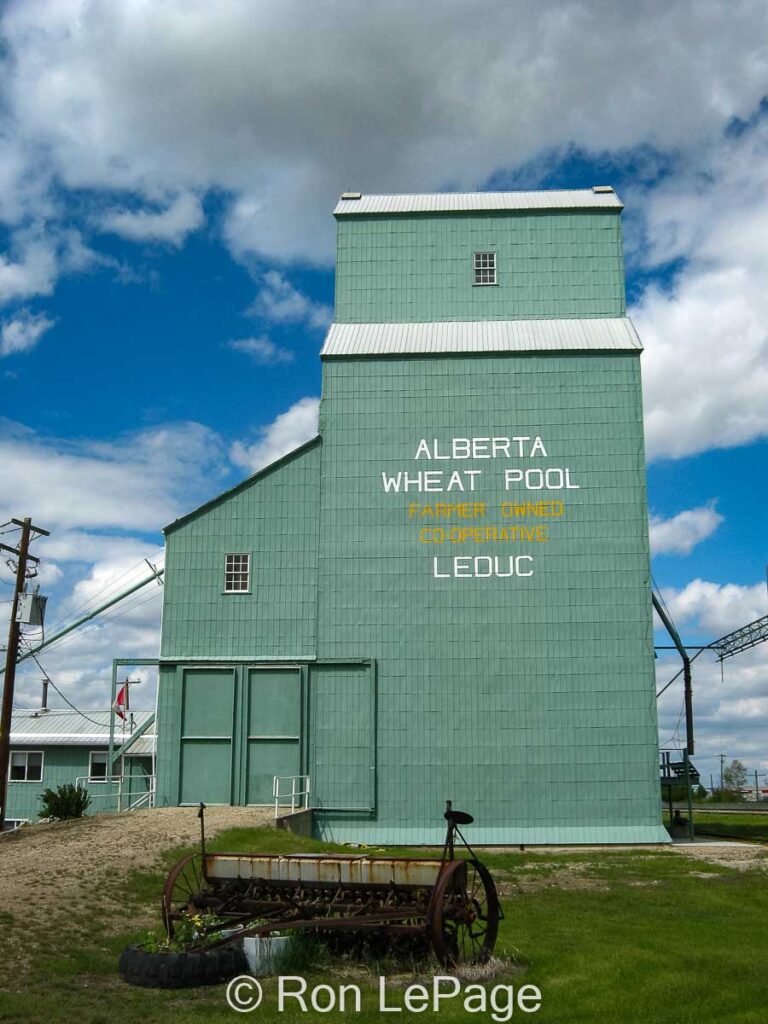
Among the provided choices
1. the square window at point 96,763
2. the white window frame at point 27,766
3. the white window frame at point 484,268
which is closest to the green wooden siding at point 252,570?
the white window frame at point 484,268

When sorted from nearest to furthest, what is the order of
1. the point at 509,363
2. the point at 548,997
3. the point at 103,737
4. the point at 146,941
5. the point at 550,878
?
the point at 548,997, the point at 146,941, the point at 550,878, the point at 509,363, the point at 103,737

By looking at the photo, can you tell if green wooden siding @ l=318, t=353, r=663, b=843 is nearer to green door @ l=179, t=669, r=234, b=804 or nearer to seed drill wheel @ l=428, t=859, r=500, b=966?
green door @ l=179, t=669, r=234, b=804

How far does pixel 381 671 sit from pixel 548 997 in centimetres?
1762

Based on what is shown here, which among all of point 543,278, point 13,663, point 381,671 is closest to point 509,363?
point 543,278

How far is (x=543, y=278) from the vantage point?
3256 cm

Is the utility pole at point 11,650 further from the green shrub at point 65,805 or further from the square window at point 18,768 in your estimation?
the square window at point 18,768

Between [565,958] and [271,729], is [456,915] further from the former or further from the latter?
[271,729]

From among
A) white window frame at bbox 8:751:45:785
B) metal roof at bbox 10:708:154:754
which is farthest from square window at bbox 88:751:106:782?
white window frame at bbox 8:751:45:785

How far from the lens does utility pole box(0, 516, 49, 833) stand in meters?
31.0

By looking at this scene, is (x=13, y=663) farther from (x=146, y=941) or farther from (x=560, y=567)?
(x=146, y=941)

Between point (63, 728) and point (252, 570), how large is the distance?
72.9ft

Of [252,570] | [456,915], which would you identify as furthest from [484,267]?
[456,915]

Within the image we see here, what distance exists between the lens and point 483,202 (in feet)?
110

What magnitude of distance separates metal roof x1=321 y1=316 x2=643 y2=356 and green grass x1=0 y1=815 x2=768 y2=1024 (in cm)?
1536
